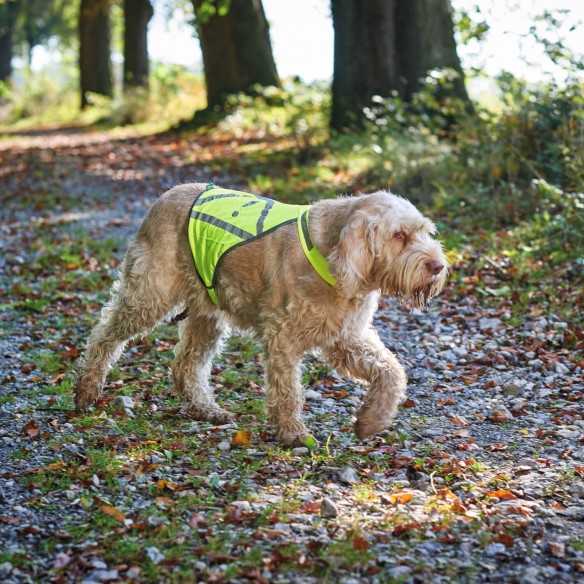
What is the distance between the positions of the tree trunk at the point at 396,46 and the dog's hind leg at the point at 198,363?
30.8ft

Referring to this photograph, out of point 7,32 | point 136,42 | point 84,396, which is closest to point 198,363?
point 84,396

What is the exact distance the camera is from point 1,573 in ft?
11.9

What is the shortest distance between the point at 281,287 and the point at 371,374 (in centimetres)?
85

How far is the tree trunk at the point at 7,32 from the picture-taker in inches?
1907

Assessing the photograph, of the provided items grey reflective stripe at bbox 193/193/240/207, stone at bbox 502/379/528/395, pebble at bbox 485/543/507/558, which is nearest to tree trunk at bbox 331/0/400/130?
stone at bbox 502/379/528/395

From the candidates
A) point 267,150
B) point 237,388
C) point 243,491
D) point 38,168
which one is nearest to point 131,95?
point 38,168

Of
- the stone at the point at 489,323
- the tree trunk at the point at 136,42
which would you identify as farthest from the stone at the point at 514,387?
the tree trunk at the point at 136,42

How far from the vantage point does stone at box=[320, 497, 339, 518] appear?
4262 mm

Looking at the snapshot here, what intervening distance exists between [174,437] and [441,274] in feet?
7.24

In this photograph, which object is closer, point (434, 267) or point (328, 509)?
point (328, 509)

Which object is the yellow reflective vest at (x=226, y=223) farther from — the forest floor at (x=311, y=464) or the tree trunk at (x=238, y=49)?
the tree trunk at (x=238, y=49)

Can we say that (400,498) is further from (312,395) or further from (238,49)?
(238,49)

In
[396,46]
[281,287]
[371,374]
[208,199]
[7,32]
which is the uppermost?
[7,32]

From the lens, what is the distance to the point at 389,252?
4840 mm
